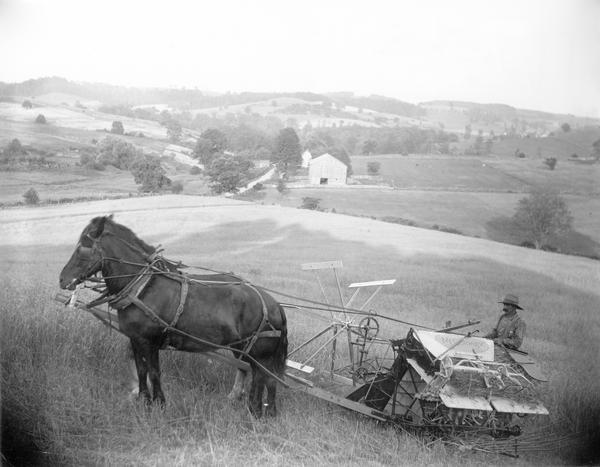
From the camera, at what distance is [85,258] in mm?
4367

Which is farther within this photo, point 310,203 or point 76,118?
point 310,203

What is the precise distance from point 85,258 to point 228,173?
3.07 metres

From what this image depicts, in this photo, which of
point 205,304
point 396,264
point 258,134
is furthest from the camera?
point 396,264

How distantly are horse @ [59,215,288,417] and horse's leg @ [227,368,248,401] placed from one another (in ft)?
1.23

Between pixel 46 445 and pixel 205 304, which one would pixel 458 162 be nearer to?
pixel 205 304

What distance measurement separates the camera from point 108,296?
464 centimetres

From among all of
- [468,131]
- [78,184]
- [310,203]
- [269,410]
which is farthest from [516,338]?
[78,184]

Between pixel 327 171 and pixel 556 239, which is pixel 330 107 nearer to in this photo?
pixel 327 171

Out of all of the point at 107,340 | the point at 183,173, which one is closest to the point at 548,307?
the point at 183,173

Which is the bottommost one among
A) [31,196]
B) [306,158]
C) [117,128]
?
[31,196]

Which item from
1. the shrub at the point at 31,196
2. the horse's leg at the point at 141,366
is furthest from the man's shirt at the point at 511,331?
the shrub at the point at 31,196

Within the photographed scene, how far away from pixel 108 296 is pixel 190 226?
288 cm

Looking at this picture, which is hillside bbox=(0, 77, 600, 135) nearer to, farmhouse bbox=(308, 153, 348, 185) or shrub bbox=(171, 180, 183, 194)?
farmhouse bbox=(308, 153, 348, 185)

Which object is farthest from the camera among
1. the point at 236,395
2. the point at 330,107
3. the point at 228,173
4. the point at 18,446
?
the point at 330,107
